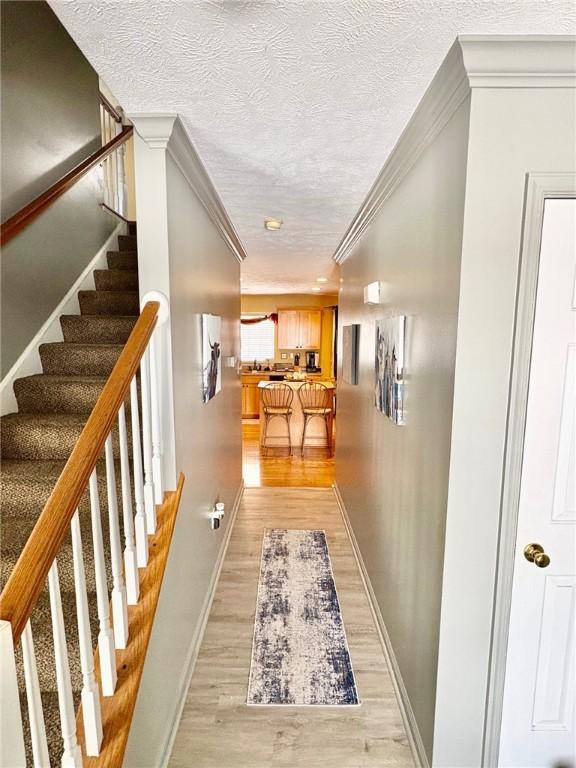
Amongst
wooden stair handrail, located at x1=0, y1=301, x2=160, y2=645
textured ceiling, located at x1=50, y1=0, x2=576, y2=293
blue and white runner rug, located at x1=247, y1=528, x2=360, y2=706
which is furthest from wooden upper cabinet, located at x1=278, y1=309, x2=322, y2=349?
wooden stair handrail, located at x1=0, y1=301, x2=160, y2=645

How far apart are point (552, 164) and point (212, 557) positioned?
8.93 feet

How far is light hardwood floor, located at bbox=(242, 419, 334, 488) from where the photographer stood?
4770mm

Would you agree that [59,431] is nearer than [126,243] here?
Yes

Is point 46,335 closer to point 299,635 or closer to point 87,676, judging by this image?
point 87,676

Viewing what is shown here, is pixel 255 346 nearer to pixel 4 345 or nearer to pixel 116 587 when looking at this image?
pixel 4 345

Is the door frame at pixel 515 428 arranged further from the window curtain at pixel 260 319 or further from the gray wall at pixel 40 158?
the window curtain at pixel 260 319

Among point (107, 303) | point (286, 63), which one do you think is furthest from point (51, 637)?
point (107, 303)

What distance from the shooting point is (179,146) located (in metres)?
1.67

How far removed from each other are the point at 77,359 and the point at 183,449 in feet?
3.56

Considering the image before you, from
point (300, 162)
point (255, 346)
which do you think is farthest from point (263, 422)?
point (300, 162)

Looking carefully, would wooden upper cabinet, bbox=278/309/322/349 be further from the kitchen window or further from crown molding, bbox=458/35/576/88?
crown molding, bbox=458/35/576/88

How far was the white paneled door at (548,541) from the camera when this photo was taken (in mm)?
1249

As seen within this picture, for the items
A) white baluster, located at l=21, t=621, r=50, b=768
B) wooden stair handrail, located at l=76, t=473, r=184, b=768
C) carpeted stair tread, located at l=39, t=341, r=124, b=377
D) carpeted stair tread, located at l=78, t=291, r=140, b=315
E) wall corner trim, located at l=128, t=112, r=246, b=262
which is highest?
wall corner trim, located at l=128, t=112, r=246, b=262

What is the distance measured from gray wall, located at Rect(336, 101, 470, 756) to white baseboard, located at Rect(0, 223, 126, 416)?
6.86ft
